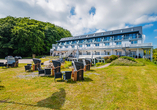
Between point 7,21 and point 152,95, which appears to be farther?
point 7,21

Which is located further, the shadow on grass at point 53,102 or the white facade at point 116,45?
the white facade at point 116,45

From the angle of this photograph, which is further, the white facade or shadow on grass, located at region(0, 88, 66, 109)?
the white facade

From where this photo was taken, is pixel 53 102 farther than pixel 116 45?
No

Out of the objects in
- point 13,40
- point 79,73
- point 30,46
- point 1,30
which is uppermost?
point 1,30

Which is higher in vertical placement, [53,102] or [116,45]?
[116,45]

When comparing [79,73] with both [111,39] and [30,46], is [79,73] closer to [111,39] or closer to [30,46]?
[111,39]

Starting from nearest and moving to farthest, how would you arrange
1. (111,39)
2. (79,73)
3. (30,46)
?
(79,73), (111,39), (30,46)

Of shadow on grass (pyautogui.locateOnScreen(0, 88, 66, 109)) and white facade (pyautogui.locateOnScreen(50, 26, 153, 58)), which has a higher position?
white facade (pyautogui.locateOnScreen(50, 26, 153, 58))

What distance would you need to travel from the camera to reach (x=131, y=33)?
30.8m

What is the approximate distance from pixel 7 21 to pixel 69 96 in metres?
54.5

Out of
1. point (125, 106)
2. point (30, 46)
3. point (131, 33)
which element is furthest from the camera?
point (30, 46)

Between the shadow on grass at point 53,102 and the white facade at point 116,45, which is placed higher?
the white facade at point 116,45

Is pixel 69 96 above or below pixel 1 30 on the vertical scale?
below

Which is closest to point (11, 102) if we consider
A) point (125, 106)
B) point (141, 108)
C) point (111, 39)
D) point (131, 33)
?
point (125, 106)
